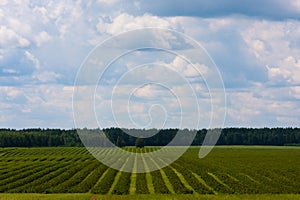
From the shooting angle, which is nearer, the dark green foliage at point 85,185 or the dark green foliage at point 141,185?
the dark green foliage at point 141,185

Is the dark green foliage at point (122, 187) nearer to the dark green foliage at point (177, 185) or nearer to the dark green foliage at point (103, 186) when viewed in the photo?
the dark green foliage at point (103, 186)

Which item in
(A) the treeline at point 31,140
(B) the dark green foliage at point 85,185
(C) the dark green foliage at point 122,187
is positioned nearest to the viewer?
(C) the dark green foliage at point 122,187

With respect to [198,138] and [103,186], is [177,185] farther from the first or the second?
[198,138]

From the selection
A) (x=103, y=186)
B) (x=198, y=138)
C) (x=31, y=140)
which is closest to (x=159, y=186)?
(x=103, y=186)

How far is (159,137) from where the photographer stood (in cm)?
15988

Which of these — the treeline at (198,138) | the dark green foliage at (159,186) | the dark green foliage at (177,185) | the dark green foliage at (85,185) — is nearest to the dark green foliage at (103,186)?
the dark green foliage at (85,185)

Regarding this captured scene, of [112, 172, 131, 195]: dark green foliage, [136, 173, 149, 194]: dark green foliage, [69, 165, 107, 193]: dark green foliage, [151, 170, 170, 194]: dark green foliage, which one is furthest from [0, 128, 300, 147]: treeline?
[112, 172, 131, 195]: dark green foliage

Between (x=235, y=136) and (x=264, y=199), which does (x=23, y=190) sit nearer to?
(x=264, y=199)

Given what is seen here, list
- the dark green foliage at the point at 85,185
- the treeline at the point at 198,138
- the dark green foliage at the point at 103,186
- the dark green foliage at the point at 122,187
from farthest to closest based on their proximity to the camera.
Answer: the treeline at the point at 198,138, the dark green foliage at the point at 85,185, the dark green foliage at the point at 103,186, the dark green foliage at the point at 122,187

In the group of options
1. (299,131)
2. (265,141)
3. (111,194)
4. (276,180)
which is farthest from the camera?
(299,131)

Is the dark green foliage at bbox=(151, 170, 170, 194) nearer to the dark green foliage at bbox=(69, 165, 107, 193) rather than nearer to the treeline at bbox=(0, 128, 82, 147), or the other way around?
the dark green foliage at bbox=(69, 165, 107, 193)

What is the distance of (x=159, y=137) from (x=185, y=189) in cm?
12452

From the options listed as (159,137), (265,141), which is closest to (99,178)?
(159,137)

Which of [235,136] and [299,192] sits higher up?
[235,136]
